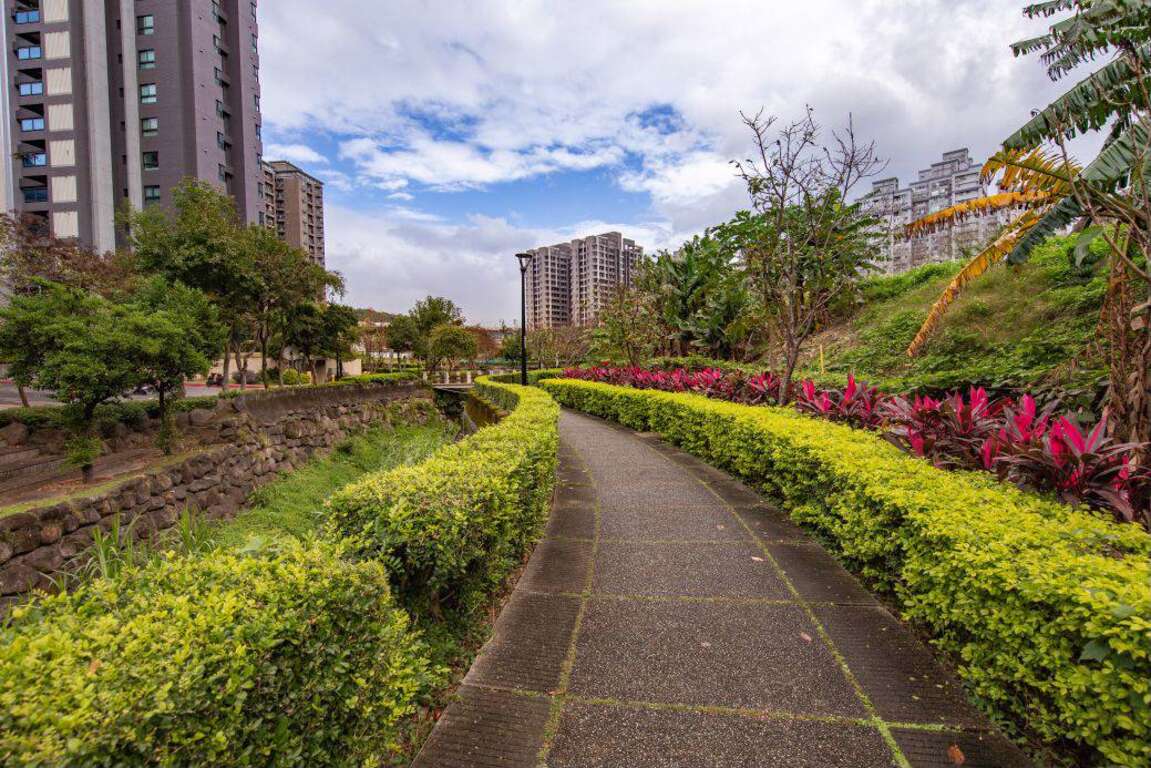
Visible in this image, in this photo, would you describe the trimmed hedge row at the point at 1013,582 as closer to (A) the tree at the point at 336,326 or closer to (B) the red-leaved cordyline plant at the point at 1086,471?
(B) the red-leaved cordyline plant at the point at 1086,471

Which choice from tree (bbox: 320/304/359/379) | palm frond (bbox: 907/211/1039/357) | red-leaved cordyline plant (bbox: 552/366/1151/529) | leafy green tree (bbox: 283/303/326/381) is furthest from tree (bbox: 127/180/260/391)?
palm frond (bbox: 907/211/1039/357)

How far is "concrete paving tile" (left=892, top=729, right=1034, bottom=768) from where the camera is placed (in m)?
2.07

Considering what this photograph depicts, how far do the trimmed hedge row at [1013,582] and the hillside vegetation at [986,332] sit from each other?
3.46m

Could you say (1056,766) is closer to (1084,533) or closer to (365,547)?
(1084,533)

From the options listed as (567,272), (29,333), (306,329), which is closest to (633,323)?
(306,329)

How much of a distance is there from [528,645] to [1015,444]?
3.41m

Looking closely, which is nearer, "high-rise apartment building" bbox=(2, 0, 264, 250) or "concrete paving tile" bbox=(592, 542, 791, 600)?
"concrete paving tile" bbox=(592, 542, 791, 600)

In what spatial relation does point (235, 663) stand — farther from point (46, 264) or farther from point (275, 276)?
point (46, 264)

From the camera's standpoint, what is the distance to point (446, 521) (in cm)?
263

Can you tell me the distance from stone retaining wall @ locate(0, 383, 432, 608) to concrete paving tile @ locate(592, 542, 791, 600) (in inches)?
125

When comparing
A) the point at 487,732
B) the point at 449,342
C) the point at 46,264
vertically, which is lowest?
the point at 487,732

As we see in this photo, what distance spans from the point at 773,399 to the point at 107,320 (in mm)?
10651

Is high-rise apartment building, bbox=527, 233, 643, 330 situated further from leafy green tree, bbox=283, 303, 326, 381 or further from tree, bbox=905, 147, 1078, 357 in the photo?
tree, bbox=905, 147, 1078, 357

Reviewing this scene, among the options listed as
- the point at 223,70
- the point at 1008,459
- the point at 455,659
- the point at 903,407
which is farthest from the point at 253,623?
the point at 223,70
